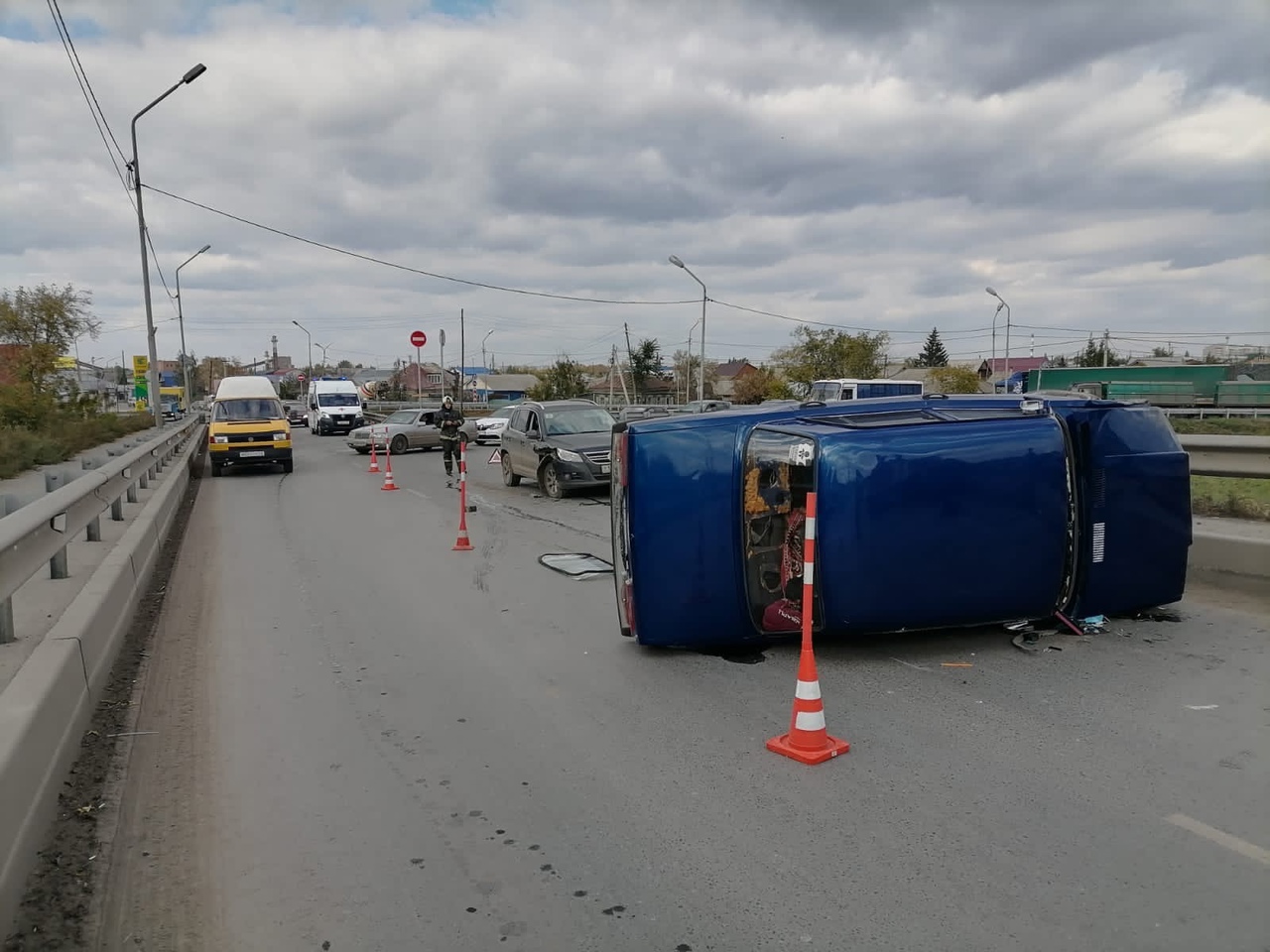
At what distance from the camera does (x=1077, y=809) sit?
12.3 feet

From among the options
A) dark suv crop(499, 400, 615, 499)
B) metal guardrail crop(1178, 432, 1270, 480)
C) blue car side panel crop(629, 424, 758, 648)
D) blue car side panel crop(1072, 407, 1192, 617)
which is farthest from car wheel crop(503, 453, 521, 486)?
blue car side panel crop(1072, 407, 1192, 617)

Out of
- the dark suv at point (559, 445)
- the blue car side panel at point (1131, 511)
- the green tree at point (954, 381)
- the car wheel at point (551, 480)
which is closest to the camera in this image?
the blue car side panel at point (1131, 511)

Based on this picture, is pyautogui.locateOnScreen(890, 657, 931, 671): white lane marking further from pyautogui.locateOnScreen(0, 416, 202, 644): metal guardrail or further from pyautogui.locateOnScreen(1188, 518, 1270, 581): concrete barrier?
pyautogui.locateOnScreen(0, 416, 202, 644): metal guardrail

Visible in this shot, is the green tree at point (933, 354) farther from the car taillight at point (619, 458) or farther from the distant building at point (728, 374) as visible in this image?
the car taillight at point (619, 458)

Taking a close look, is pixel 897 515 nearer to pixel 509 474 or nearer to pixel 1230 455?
pixel 1230 455

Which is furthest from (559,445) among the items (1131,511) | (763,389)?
(763,389)

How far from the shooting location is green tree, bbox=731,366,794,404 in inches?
2847

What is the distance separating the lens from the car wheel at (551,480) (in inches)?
615

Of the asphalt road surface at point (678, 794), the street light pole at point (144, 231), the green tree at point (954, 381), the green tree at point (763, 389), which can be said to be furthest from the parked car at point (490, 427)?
the green tree at point (954, 381)

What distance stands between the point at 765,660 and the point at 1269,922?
10.6 ft

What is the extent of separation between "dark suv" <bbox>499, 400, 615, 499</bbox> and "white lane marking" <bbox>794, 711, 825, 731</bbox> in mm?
10571

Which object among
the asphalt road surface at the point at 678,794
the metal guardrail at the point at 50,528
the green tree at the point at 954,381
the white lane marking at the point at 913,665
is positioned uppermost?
the green tree at the point at 954,381

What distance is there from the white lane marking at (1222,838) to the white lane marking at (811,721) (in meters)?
1.47

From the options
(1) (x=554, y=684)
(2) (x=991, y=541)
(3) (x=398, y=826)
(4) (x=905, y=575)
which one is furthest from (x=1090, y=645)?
(3) (x=398, y=826)
